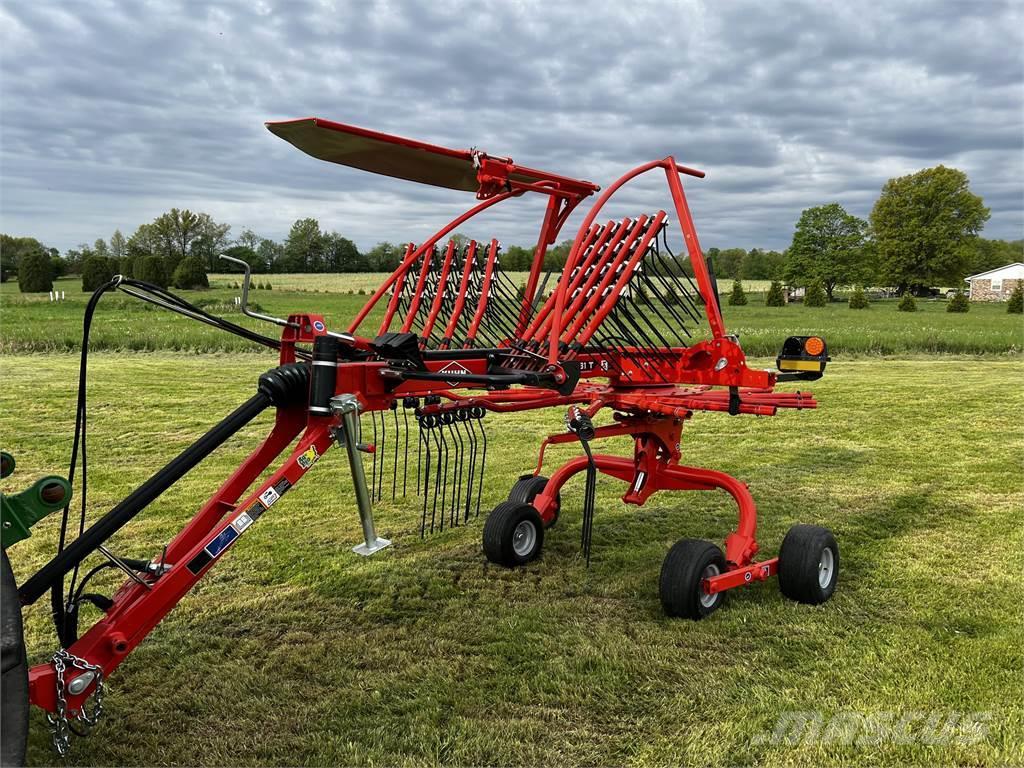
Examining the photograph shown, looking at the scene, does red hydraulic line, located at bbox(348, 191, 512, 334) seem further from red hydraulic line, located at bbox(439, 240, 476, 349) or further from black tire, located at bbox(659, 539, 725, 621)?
black tire, located at bbox(659, 539, 725, 621)

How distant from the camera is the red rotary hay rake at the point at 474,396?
3098mm

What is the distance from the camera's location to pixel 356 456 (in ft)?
11.4

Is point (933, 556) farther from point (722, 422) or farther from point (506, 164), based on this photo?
point (722, 422)

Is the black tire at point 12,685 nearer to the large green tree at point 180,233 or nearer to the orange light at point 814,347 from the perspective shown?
the orange light at point 814,347

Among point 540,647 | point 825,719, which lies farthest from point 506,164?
point 825,719

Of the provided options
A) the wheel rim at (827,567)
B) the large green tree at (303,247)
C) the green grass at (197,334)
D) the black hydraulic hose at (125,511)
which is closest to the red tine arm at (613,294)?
the black hydraulic hose at (125,511)

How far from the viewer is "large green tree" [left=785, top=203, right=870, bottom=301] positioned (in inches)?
2670

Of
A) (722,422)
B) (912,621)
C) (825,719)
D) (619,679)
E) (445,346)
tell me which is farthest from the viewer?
(722,422)

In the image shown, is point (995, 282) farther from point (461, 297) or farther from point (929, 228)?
point (461, 297)

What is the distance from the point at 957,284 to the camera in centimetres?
6444

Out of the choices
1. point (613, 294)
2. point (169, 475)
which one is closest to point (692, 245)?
point (613, 294)

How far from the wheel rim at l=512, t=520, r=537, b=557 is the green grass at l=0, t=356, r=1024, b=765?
16cm

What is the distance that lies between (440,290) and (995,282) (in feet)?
261

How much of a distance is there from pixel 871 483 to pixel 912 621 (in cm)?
360
